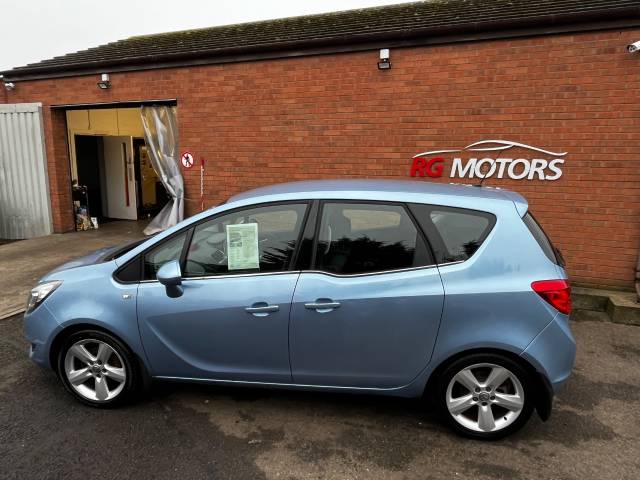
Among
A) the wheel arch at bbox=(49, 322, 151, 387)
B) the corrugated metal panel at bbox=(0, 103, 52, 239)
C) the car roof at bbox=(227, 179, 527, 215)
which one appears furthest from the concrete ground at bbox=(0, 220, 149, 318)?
the car roof at bbox=(227, 179, 527, 215)

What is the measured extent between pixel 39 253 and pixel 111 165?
414cm

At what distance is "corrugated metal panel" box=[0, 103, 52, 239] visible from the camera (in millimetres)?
9203

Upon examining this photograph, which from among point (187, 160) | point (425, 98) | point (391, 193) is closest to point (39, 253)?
point (187, 160)

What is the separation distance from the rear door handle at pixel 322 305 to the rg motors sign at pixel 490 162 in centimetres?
379

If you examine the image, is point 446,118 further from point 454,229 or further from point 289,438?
point 289,438

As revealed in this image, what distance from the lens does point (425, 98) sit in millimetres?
6211

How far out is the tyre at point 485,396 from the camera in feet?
9.05

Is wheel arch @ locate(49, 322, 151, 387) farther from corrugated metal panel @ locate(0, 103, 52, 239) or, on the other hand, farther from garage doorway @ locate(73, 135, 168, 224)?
garage doorway @ locate(73, 135, 168, 224)

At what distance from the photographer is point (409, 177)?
255 inches

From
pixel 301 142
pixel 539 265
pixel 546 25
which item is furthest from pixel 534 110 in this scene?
pixel 539 265

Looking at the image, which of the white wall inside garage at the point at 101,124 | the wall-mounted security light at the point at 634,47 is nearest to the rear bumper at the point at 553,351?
the wall-mounted security light at the point at 634,47

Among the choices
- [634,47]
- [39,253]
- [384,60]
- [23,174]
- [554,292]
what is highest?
[384,60]

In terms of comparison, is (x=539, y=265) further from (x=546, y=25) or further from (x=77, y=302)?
(x=546, y=25)

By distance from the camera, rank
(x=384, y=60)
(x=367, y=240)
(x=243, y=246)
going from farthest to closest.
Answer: (x=384, y=60) → (x=243, y=246) → (x=367, y=240)
